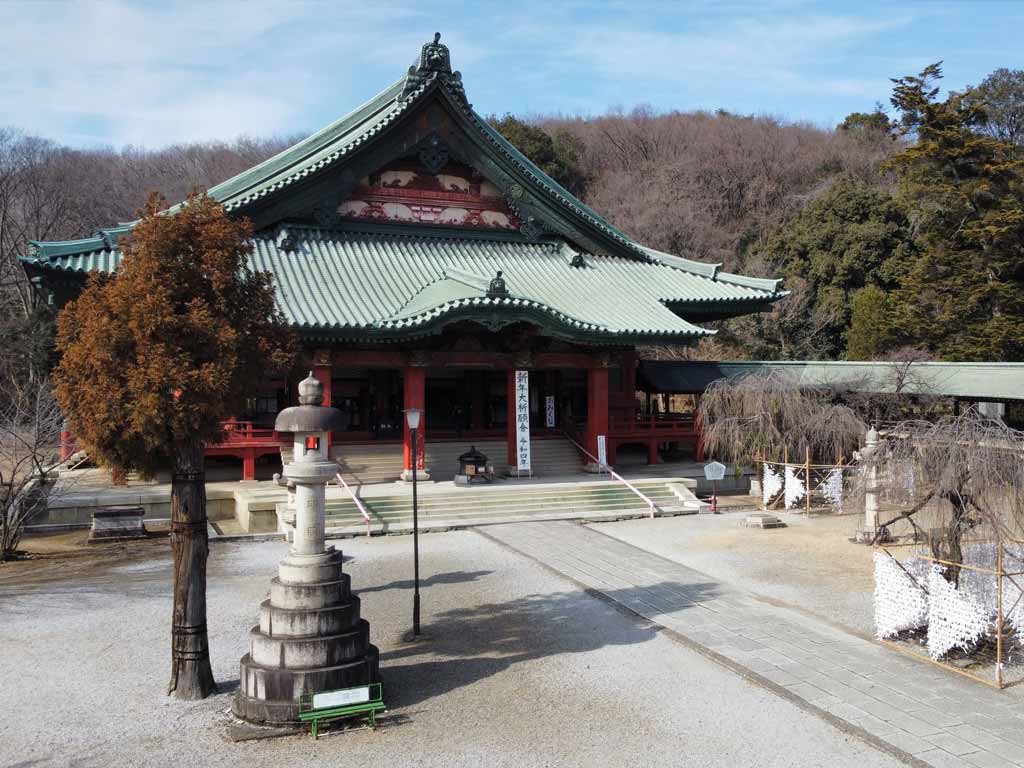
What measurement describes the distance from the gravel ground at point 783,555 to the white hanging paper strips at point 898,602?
17.7 inches

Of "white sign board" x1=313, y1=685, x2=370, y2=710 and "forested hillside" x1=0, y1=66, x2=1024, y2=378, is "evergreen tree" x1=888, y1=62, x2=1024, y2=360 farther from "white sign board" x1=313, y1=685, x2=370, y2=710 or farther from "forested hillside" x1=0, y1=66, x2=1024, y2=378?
"white sign board" x1=313, y1=685, x2=370, y2=710

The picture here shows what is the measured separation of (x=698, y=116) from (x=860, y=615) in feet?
281

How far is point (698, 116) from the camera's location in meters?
89.2

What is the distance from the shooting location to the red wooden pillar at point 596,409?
76.3 feet

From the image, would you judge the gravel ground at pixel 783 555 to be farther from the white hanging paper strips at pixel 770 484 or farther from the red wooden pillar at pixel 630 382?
the red wooden pillar at pixel 630 382

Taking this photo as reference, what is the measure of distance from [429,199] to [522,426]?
8.19 meters

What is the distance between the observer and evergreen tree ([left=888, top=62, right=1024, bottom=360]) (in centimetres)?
3278

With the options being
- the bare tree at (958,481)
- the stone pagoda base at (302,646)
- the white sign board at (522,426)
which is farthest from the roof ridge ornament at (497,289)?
the stone pagoda base at (302,646)

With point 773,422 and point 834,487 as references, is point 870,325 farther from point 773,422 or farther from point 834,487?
point 834,487

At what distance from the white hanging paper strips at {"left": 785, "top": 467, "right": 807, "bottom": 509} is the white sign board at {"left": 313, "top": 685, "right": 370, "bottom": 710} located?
14.4 meters

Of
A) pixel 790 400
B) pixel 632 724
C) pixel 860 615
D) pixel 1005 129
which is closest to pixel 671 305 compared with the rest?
pixel 790 400

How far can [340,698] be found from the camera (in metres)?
7.78

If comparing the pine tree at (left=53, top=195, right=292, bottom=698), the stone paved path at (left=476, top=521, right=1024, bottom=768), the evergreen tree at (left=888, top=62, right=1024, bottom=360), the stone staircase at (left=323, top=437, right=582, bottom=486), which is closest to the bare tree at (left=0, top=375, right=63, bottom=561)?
the stone staircase at (left=323, top=437, right=582, bottom=486)

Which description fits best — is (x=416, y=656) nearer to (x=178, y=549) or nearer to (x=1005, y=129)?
(x=178, y=549)
